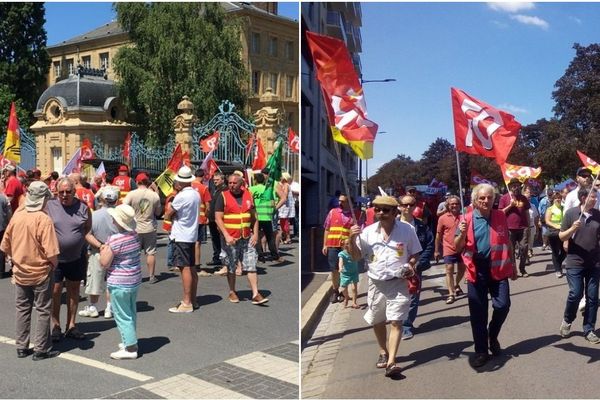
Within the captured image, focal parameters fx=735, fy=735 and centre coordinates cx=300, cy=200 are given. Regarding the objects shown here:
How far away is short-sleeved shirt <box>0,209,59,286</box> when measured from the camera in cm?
663

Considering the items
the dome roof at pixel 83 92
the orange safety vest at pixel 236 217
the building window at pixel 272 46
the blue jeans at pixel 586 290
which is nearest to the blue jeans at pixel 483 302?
the blue jeans at pixel 586 290

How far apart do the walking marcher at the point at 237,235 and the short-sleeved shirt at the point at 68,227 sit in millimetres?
2138

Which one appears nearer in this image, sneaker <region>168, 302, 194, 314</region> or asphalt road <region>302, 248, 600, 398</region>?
asphalt road <region>302, 248, 600, 398</region>

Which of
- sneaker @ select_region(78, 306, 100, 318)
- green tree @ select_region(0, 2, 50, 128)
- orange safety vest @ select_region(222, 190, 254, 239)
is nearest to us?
sneaker @ select_region(78, 306, 100, 318)

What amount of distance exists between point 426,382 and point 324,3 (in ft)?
9.54

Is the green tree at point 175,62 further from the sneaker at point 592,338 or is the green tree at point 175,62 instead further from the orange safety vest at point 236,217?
the sneaker at point 592,338

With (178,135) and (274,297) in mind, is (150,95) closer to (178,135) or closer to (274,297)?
(178,135)

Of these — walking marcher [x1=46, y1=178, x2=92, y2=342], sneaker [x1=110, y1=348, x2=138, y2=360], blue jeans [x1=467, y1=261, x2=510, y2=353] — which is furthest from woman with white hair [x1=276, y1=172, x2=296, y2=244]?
blue jeans [x1=467, y1=261, x2=510, y2=353]

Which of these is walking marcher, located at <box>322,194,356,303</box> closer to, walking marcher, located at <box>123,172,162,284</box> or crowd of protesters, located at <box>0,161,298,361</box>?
crowd of protesters, located at <box>0,161,298,361</box>

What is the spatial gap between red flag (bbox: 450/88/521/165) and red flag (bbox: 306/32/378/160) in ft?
5.39

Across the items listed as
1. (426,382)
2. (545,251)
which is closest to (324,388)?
(426,382)

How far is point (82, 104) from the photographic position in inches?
1341

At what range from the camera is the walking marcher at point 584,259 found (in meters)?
6.96

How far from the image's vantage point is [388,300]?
582 cm
